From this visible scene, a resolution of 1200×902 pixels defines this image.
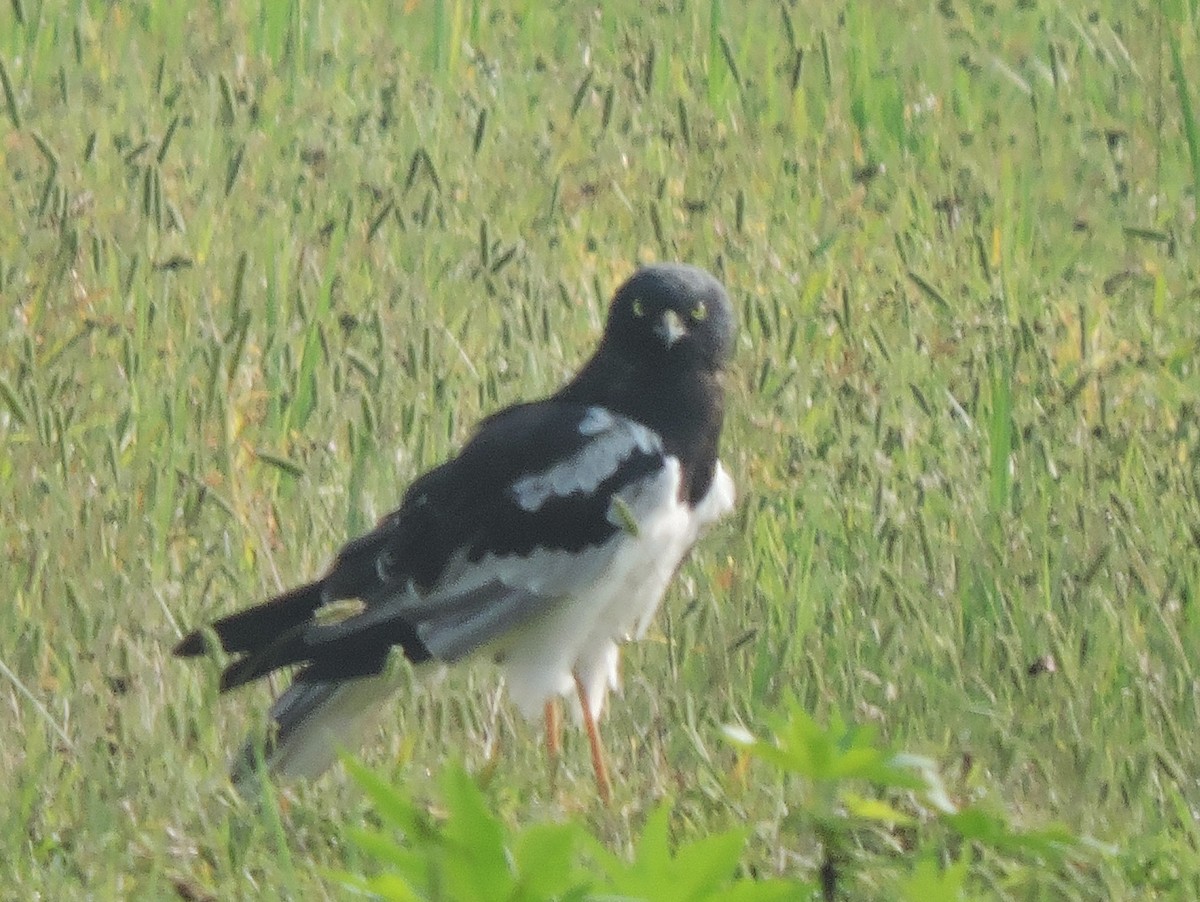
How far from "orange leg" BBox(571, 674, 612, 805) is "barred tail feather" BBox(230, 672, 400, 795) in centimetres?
31

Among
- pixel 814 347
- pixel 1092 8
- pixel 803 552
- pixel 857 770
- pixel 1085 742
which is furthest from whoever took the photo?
pixel 1092 8

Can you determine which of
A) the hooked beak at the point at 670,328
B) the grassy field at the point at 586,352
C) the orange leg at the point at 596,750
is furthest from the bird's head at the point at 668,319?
the orange leg at the point at 596,750

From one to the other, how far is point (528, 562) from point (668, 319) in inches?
19.5

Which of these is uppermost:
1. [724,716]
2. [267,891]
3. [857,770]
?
[857,770]

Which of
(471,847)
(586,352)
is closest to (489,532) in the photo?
(586,352)

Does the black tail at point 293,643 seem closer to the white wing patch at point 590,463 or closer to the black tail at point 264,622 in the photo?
the black tail at point 264,622

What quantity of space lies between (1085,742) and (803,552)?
0.75m

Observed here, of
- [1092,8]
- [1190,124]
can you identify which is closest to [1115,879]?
[1190,124]

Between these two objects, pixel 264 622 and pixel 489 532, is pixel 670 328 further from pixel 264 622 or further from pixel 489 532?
pixel 264 622

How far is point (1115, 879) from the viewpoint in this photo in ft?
8.91

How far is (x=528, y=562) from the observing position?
3850 mm

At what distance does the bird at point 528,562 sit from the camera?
3.81 meters

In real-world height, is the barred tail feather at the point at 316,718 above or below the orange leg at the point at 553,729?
above

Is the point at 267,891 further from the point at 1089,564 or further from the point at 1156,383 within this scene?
the point at 1156,383
